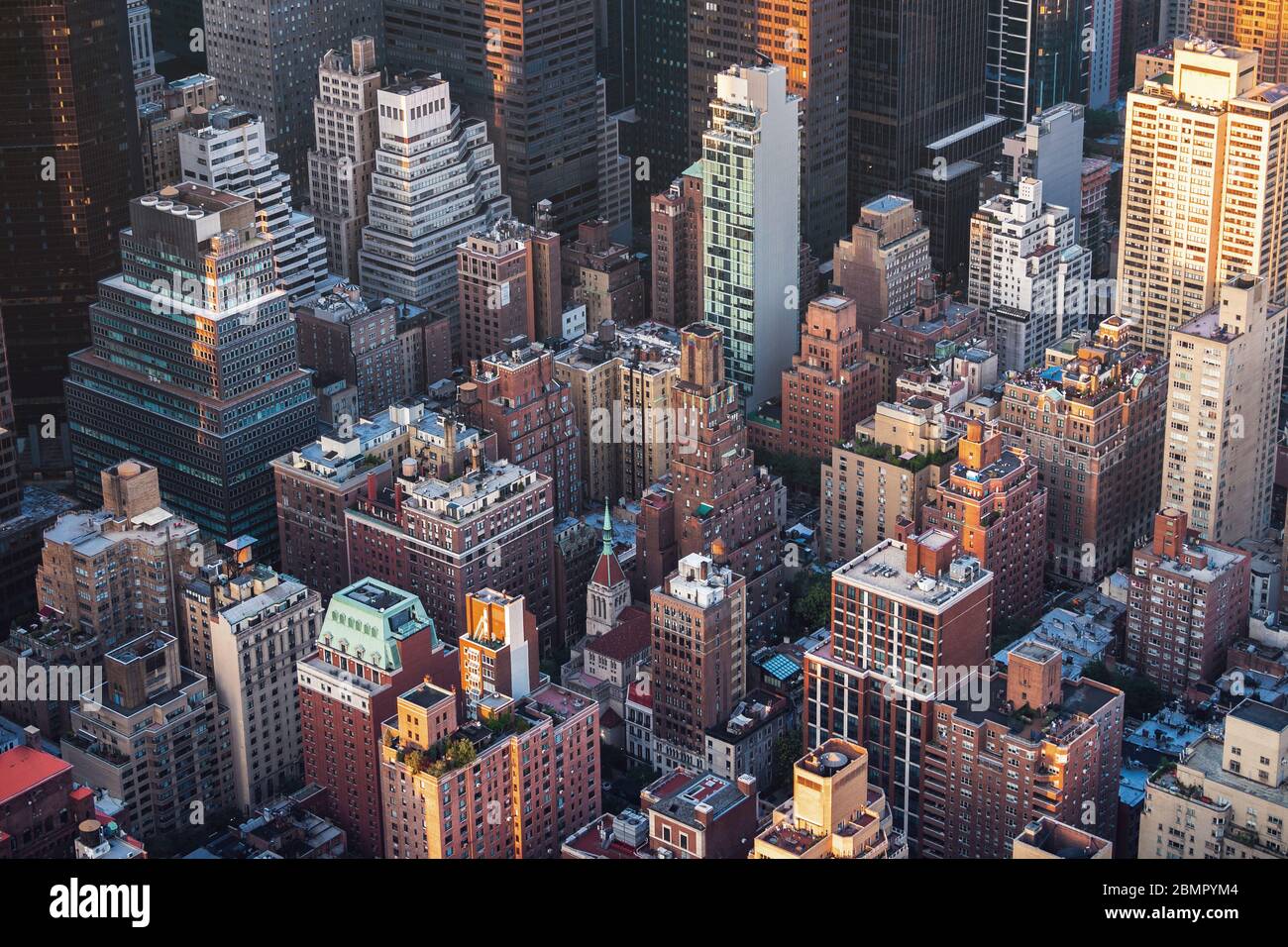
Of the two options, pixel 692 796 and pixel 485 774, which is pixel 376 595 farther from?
pixel 692 796

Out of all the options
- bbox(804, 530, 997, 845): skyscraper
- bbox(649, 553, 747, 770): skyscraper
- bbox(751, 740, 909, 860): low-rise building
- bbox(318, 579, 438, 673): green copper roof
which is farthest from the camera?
bbox(649, 553, 747, 770): skyscraper

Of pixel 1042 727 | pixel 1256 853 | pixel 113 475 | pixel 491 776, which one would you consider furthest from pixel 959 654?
pixel 113 475

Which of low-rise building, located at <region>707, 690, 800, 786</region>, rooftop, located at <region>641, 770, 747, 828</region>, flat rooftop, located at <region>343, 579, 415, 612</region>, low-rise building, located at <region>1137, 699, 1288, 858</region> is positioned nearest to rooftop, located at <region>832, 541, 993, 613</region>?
low-rise building, located at <region>707, 690, 800, 786</region>

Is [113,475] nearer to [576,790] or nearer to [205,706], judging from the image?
[205,706]

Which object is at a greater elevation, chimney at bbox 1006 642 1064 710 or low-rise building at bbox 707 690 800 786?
chimney at bbox 1006 642 1064 710

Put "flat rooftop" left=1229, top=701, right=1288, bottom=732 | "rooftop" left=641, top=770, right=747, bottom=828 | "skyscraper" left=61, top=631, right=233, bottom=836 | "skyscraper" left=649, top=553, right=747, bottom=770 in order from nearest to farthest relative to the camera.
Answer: "flat rooftop" left=1229, top=701, right=1288, bottom=732
"rooftop" left=641, top=770, right=747, bottom=828
"skyscraper" left=61, top=631, right=233, bottom=836
"skyscraper" left=649, top=553, right=747, bottom=770

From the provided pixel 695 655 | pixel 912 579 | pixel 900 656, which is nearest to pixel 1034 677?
pixel 900 656

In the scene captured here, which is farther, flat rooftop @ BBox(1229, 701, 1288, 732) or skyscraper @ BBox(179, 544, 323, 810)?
skyscraper @ BBox(179, 544, 323, 810)

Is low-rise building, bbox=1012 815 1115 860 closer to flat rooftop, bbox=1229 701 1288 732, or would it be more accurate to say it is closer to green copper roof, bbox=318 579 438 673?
flat rooftop, bbox=1229 701 1288 732

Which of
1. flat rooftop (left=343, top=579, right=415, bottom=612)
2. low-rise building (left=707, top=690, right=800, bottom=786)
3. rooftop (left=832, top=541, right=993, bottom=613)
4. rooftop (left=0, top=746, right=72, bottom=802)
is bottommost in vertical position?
low-rise building (left=707, top=690, right=800, bottom=786)

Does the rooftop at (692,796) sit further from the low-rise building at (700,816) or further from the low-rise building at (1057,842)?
the low-rise building at (1057,842)
